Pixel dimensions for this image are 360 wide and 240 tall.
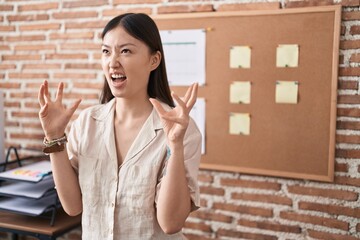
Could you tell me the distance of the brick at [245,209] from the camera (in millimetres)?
2016

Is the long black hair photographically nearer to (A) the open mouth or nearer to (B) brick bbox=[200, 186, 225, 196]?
(A) the open mouth

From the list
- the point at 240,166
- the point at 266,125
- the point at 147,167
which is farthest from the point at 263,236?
the point at 147,167

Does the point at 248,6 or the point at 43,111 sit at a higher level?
the point at 248,6

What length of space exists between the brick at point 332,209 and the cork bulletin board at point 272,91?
0.45 ft

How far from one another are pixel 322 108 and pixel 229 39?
0.56 m

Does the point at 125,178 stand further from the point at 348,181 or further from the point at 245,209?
the point at 348,181

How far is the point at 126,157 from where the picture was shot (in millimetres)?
1342

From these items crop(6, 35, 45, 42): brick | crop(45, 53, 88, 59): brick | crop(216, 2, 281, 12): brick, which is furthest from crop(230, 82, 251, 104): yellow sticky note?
crop(6, 35, 45, 42): brick

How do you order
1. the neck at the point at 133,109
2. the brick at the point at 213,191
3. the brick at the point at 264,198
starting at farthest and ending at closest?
the brick at the point at 213,191
the brick at the point at 264,198
the neck at the point at 133,109

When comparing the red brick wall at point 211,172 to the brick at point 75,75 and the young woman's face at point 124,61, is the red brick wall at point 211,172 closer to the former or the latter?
the brick at point 75,75

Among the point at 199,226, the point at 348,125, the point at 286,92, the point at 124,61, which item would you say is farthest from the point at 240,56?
the point at 199,226

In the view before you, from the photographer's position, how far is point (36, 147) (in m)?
2.51

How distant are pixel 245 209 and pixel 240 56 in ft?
2.58

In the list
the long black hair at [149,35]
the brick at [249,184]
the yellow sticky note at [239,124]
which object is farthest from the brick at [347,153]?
the long black hair at [149,35]
